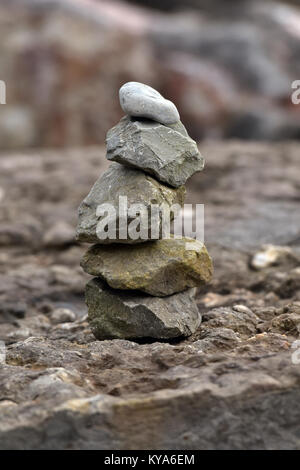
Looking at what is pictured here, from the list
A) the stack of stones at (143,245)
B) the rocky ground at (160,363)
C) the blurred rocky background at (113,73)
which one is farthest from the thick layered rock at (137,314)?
the blurred rocky background at (113,73)

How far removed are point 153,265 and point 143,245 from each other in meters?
0.16

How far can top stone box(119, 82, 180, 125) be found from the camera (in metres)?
4.11

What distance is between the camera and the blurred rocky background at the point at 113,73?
12336mm

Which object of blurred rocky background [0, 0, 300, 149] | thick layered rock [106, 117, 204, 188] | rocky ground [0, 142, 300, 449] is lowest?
rocky ground [0, 142, 300, 449]

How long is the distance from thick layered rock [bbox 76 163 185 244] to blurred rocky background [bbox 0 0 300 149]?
26.5 ft

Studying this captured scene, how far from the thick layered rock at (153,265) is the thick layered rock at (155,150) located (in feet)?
1.33

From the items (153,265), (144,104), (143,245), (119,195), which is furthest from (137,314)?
(144,104)

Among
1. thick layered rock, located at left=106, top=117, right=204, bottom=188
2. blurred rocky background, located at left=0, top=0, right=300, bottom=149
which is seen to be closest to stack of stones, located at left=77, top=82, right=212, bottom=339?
thick layered rock, located at left=106, top=117, right=204, bottom=188

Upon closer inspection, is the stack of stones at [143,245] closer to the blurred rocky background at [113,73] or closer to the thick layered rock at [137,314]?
the thick layered rock at [137,314]

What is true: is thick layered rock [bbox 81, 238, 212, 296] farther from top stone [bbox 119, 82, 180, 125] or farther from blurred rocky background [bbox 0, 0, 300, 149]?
blurred rocky background [bbox 0, 0, 300, 149]

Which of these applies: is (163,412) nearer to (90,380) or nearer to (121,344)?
(90,380)

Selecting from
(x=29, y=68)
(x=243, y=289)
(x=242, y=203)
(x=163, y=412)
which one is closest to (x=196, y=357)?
(x=163, y=412)

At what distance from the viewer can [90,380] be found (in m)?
3.48

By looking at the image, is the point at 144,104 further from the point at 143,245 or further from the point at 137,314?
the point at 137,314
